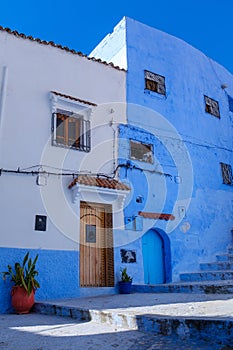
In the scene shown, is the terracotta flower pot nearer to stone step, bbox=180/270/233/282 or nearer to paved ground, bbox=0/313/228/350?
paved ground, bbox=0/313/228/350

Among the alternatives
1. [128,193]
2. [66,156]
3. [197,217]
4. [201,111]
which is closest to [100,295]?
[128,193]

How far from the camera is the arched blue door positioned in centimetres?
948

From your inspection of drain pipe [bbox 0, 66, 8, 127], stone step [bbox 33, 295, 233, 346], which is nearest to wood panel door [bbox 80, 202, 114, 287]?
drain pipe [bbox 0, 66, 8, 127]

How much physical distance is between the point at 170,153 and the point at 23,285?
6.38m

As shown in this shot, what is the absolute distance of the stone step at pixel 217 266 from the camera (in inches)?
369

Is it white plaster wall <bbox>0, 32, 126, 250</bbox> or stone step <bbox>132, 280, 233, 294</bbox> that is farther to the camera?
white plaster wall <bbox>0, 32, 126, 250</bbox>

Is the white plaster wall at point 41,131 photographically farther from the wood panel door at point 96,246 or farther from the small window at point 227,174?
the small window at point 227,174

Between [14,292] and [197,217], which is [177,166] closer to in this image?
[197,217]

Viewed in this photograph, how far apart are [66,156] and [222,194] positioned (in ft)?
20.9

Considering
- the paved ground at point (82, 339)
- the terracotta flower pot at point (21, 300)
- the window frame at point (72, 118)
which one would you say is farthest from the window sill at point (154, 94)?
the paved ground at point (82, 339)

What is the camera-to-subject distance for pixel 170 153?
10.9m

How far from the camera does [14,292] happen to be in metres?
6.73


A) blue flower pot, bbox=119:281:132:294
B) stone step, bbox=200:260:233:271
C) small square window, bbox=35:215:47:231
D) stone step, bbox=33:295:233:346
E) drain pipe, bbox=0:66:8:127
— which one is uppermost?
drain pipe, bbox=0:66:8:127

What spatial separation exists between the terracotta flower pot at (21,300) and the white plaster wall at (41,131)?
1108mm
